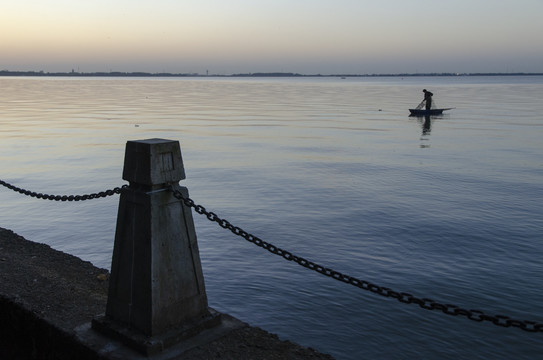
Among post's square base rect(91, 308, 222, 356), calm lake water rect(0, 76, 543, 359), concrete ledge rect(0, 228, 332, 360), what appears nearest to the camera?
post's square base rect(91, 308, 222, 356)

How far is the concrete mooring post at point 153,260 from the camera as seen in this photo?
398 centimetres

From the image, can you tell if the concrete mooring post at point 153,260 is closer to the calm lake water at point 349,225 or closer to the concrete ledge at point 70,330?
the concrete ledge at point 70,330

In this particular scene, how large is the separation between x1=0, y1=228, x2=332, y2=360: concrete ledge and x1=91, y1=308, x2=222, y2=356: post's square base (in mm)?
45

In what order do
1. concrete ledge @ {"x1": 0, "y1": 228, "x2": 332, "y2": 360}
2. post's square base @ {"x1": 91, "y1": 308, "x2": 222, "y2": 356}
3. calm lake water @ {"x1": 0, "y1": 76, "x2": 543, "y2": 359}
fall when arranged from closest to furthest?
post's square base @ {"x1": 91, "y1": 308, "x2": 222, "y2": 356} → concrete ledge @ {"x1": 0, "y1": 228, "x2": 332, "y2": 360} → calm lake water @ {"x1": 0, "y1": 76, "x2": 543, "y2": 359}

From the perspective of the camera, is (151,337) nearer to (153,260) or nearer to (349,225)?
(153,260)

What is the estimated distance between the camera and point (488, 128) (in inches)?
1277

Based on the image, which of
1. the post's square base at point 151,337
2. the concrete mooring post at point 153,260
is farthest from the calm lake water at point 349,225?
the concrete mooring post at point 153,260

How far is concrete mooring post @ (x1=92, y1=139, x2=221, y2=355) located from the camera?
13.1 ft

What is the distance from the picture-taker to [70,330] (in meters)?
4.42

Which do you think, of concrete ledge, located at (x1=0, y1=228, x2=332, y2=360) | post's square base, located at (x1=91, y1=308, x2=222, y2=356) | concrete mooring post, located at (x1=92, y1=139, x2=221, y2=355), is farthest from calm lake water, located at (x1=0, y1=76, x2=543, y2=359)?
concrete mooring post, located at (x1=92, y1=139, x2=221, y2=355)

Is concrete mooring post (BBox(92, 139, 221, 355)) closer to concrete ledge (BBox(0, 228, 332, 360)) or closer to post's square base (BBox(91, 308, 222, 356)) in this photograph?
post's square base (BBox(91, 308, 222, 356))

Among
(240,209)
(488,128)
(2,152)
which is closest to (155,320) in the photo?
(240,209)

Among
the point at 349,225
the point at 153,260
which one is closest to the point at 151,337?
the point at 153,260

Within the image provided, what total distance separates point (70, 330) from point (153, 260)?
112 centimetres
